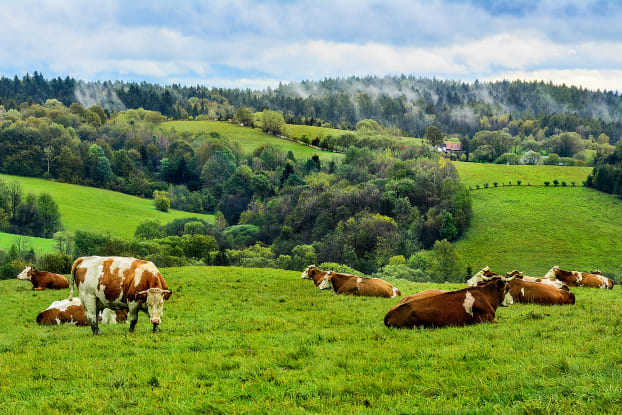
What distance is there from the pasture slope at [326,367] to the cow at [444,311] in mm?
502

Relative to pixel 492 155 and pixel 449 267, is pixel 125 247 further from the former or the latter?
pixel 492 155

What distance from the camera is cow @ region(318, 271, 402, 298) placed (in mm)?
20641

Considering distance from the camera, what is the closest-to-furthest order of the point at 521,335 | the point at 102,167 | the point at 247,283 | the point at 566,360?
the point at 566,360
the point at 521,335
the point at 247,283
the point at 102,167

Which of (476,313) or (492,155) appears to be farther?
(492,155)

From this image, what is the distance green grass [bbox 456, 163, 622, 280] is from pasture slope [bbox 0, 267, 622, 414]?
7959 centimetres

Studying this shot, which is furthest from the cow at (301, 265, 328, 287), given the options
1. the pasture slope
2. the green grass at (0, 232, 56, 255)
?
the green grass at (0, 232, 56, 255)

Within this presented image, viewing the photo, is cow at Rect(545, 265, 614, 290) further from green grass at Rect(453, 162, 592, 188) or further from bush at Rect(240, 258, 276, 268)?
green grass at Rect(453, 162, 592, 188)

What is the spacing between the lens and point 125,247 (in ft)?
241

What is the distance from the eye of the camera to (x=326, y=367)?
803 cm

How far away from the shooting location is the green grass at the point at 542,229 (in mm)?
85787

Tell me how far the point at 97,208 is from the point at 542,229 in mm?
117303

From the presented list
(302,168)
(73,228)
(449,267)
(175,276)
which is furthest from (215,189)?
(175,276)

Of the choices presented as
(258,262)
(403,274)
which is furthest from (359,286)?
(258,262)

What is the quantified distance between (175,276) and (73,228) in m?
91.5
